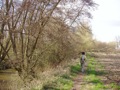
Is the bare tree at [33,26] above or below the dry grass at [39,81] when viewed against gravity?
above

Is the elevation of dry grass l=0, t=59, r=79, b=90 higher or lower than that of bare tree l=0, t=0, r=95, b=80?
lower

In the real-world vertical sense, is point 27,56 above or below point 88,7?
below

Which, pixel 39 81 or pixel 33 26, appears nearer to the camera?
pixel 39 81

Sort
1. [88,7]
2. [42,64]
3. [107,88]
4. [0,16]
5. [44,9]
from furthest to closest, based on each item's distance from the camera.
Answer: [42,64] → [88,7] → [44,9] → [0,16] → [107,88]

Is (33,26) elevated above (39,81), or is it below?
above

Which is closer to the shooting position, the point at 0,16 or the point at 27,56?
the point at 0,16

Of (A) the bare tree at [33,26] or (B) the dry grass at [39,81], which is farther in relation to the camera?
(A) the bare tree at [33,26]

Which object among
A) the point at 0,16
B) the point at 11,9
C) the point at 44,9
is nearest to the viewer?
the point at 0,16

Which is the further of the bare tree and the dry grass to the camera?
the bare tree

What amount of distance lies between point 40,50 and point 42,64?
2.49 meters

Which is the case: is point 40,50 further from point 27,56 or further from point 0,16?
point 0,16

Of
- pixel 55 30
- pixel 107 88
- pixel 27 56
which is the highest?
pixel 55 30

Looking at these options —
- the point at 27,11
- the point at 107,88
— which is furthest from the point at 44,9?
the point at 107,88

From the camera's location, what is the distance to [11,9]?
22.6 meters
